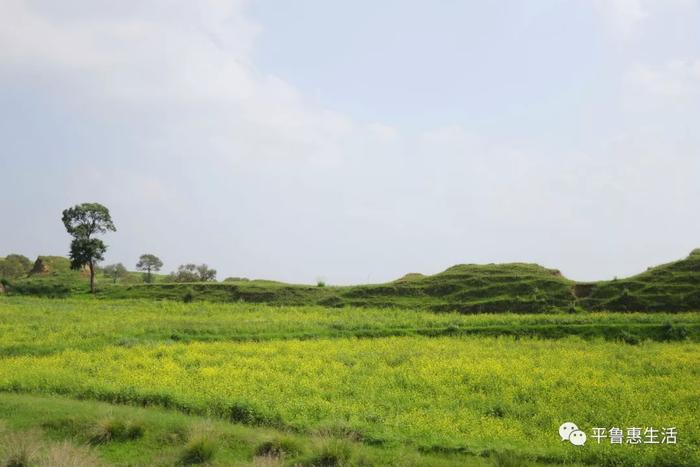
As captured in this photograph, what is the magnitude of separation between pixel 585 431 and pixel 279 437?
6105mm

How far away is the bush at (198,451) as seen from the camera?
32.8ft

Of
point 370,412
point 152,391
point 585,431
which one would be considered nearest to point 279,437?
point 370,412

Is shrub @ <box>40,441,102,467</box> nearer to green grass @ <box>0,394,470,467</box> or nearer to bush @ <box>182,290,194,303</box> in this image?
green grass @ <box>0,394,470,467</box>

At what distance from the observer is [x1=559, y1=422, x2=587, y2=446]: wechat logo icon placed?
10.5m

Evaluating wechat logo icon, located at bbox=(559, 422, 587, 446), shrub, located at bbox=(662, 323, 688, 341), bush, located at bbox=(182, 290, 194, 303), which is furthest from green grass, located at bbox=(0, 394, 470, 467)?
bush, located at bbox=(182, 290, 194, 303)

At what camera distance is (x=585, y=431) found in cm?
1108

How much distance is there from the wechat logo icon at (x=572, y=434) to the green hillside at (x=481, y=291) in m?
20.1

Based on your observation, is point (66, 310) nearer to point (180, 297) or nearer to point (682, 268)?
point (180, 297)

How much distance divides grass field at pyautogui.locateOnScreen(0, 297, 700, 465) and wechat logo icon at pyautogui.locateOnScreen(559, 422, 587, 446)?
0.23 meters

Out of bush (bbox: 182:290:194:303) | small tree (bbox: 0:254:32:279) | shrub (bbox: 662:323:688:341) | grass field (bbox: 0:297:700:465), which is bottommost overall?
grass field (bbox: 0:297:700:465)

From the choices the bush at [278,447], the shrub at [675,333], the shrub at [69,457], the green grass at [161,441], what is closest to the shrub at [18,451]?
the green grass at [161,441]

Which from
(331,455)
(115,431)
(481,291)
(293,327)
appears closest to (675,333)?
(481,291)

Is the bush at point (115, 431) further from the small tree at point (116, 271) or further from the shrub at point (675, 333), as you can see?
the small tree at point (116, 271)

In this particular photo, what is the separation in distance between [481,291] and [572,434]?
77.1 feet
